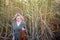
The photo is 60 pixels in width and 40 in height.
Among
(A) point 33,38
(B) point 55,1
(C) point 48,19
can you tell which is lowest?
(A) point 33,38

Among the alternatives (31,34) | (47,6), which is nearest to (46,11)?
(47,6)

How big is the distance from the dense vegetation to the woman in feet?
0.13

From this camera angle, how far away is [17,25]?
3.02 m

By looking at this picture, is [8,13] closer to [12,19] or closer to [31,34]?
[12,19]

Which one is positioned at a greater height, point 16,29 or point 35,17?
point 35,17

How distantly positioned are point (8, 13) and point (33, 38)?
385 millimetres

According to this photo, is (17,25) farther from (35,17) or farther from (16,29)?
(35,17)

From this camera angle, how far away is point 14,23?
3018 mm

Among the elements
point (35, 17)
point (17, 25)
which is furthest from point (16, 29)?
point (35, 17)

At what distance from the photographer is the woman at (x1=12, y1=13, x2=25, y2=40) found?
9.89 ft

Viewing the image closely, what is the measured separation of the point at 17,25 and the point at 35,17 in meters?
0.21

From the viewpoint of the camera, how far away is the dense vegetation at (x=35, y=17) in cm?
302

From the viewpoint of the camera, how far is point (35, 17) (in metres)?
3.03

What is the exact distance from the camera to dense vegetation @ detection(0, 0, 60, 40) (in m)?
3.02
